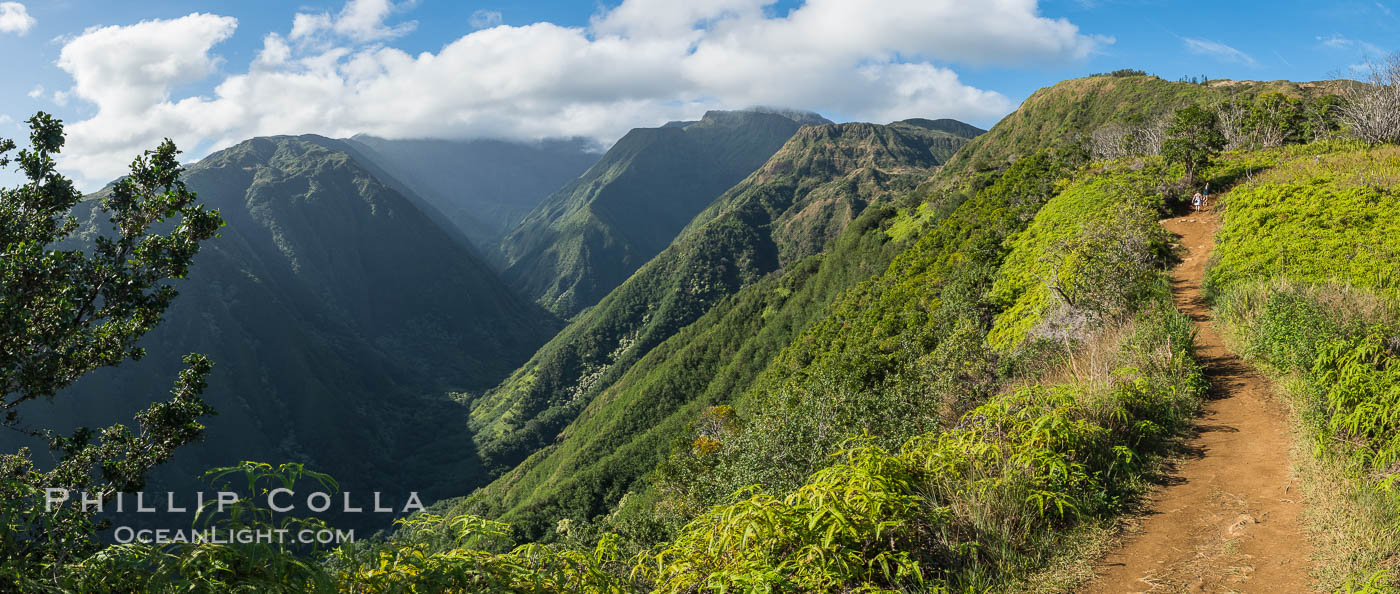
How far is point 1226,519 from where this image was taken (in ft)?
17.1

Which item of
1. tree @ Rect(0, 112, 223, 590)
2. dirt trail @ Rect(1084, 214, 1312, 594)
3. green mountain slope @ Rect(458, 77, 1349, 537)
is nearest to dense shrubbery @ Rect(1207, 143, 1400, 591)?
dirt trail @ Rect(1084, 214, 1312, 594)

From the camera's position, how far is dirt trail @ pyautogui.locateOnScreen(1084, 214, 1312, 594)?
4.46 meters

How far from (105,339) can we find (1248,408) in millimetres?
14151

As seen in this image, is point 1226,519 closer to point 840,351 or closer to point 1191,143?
point 840,351

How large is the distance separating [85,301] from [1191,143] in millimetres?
30599

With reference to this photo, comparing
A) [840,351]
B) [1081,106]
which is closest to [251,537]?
[840,351]

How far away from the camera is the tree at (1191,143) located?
22891 millimetres

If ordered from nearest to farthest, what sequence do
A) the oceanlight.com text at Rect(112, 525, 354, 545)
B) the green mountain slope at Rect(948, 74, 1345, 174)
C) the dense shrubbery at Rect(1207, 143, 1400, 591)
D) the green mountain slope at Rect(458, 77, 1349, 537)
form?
the oceanlight.com text at Rect(112, 525, 354, 545) < the dense shrubbery at Rect(1207, 143, 1400, 591) < the green mountain slope at Rect(458, 77, 1349, 537) < the green mountain slope at Rect(948, 74, 1345, 174)

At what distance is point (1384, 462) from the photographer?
5168 mm

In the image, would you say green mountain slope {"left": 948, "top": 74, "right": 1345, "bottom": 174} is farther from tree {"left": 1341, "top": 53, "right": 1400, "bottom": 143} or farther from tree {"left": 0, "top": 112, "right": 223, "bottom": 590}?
tree {"left": 0, "top": 112, "right": 223, "bottom": 590}

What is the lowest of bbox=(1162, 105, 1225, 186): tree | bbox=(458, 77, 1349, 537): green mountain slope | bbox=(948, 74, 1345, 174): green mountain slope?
bbox=(458, 77, 1349, 537): green mountain slope

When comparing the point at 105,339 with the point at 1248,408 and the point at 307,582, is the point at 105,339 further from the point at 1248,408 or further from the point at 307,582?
the point at 1248,408

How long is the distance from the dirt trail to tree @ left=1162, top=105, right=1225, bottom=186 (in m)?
19.6

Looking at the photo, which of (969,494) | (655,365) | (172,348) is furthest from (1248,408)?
(172,348)
